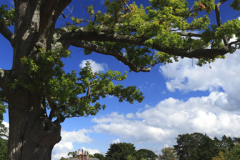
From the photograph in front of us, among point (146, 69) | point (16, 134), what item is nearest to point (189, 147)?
point (146, 69)

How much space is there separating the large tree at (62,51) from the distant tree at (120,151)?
53.0m

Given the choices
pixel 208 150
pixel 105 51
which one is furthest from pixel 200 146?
pixel 105 51

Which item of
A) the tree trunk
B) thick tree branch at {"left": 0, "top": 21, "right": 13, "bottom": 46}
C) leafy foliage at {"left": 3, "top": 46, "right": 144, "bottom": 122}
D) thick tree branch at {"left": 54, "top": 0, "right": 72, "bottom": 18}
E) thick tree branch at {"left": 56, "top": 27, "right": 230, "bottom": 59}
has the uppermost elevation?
thick tree branch at {"left": 0, "top": 21, "right": 13, "bottom": 46}

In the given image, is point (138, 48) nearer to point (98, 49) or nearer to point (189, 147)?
point (98, 49)

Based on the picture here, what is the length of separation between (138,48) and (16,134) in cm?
766

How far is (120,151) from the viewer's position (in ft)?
202

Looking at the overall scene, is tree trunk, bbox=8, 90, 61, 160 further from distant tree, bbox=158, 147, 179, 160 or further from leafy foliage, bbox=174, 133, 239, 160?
distant tree, bbox=158, 147, 179, 160

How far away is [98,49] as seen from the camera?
36.9 feet

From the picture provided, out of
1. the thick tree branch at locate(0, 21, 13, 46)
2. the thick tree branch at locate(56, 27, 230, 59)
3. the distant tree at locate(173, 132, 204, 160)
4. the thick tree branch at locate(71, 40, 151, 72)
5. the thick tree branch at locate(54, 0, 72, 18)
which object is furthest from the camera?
the distant tree at locate(173, 132, 204, 160)

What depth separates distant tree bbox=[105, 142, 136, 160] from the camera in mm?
60031

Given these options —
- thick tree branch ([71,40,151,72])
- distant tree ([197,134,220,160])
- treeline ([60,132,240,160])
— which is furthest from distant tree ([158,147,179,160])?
thick tree branch ([71,40,151,72])

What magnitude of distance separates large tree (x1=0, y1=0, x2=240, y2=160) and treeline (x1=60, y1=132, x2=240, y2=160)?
35.8 metres

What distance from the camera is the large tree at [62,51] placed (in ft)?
24.0

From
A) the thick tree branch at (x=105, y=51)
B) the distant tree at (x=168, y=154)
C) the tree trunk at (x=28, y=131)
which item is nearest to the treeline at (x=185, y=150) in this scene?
the distant tree at (x=168, y=154)
